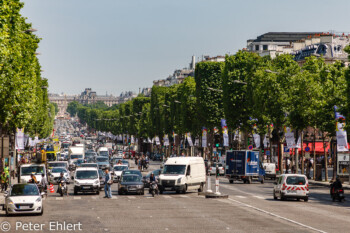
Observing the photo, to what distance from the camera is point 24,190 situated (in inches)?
1325

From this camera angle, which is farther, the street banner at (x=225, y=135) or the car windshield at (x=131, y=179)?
the street banner at (x=225, y=135)

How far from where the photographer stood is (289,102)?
69500 mm

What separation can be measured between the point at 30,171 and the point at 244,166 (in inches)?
746

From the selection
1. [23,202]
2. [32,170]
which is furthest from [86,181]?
[23,202]

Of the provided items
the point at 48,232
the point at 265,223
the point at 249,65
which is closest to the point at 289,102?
the point at 249,65

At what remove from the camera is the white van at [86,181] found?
5153 cm

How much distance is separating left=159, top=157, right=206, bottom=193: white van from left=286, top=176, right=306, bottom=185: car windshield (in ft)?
30.2

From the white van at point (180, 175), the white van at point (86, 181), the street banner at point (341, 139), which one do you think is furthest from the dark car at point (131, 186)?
the street banner at point (341, 139)

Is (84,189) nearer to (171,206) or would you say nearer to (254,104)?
(171,206)

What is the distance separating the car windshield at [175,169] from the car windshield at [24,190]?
1795 cm

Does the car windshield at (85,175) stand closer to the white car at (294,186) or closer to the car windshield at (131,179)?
the car windshield at (131,179)

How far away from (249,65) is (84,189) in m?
38.8

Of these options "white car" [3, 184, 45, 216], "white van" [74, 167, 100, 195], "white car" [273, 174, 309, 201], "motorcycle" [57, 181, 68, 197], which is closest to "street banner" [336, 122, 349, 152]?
"white car" [273, 174, 309, 201]

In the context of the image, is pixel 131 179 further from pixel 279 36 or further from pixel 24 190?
pixel 279 36
